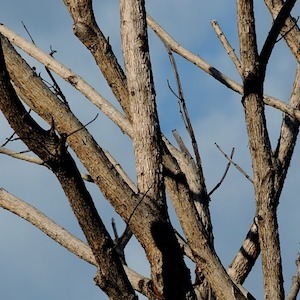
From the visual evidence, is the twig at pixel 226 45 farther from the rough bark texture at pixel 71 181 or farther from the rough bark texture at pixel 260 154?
the rough bark texture at pixel 71 181

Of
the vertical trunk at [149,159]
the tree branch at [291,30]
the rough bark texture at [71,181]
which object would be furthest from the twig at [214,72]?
the rough bark texture at [71,181]

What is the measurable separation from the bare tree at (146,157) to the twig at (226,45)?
0.04ft

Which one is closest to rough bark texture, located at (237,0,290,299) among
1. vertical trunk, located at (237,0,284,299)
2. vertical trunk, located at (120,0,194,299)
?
vertical trunk, located at (237,0,284,299)

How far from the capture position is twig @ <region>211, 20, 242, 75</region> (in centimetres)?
611

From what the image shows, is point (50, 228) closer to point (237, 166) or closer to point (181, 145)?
point (181, 145)

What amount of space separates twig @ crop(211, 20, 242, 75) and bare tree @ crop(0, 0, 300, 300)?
0.04 feet

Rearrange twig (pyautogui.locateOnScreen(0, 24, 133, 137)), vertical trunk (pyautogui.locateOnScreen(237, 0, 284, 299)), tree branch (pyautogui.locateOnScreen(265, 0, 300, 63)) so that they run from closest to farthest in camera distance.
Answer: vertical trunk (pyautogui.locateOnScreen(237, 0, 284, 299)) < twig (pyautogui.locateOnScreen(0, 24, 133, 137)) < tree branch (pyautogui.locateOnScreen(265, 0, 300, 63))

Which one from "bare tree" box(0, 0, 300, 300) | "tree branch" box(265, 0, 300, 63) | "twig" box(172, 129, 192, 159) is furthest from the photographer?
"tree branch" box(265, 0, 300, 63)

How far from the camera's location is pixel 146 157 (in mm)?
5113

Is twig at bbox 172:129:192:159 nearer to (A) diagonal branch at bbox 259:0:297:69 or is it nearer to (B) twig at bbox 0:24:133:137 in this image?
(B) twig at bbox 0:24:133:137

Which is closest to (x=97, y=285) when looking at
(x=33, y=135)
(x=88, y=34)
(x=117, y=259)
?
(x=117, y=259)

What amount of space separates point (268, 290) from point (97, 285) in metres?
1.54

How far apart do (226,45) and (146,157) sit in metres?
1.83

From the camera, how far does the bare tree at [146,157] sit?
14.7 feet
